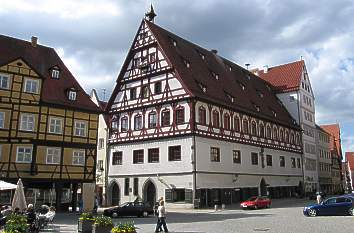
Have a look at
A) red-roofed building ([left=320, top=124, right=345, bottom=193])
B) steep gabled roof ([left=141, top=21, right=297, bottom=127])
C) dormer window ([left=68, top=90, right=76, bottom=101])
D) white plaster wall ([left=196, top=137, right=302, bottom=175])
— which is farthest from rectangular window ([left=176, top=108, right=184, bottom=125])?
red-roofed building ([left=320, top=124, right=345, bottom=193])

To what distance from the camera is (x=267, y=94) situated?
6369 centimetres

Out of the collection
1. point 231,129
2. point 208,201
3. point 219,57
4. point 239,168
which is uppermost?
point 219,57

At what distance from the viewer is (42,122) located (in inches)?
1399

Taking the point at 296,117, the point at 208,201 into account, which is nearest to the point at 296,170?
the point at 296,117

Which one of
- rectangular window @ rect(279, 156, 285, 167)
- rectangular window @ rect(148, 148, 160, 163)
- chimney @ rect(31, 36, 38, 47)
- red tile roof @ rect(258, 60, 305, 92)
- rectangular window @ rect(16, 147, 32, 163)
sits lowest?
rectangular window @ rect(16, 147, 32, 163)

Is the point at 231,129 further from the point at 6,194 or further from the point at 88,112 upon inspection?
the point at 6,194

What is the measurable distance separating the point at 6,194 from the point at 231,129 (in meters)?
24.1

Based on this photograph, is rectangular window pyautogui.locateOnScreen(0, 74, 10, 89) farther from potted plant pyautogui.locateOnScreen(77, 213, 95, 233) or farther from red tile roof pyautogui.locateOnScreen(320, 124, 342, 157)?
red tile roof pyautogui.locateOnScreen(320, 124, 342, 157)

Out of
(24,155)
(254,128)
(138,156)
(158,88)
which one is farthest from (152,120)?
(24,155)

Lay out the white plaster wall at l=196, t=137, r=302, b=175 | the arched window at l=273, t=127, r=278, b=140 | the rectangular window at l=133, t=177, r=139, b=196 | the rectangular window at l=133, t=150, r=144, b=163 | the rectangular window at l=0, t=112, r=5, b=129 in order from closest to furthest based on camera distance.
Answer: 1. the rectangular window at l=0, t=112, r=5, b=129
2. the white plaster wall at l=196, t=137, r=302, b=175
3. the rectangular window at l=133, t=177, r=139, b=196
4. the rectangular window at l=133, t=150, r=144, b=163
5. the arched window at l=273, t=127, r=278, b=140

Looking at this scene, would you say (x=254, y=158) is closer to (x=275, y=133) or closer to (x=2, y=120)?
(x=275, y=133)

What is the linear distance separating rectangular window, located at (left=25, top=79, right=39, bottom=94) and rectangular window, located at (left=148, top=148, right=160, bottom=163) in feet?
45.4

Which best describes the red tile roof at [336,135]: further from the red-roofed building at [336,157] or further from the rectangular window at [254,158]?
the rectangular window at [254,158]

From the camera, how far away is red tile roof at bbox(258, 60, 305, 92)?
68.4 meters
